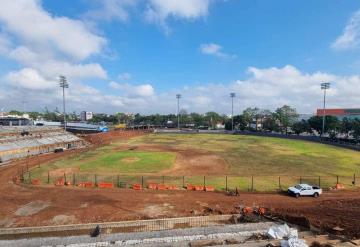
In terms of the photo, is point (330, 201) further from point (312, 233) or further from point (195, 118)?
point (195, 118)

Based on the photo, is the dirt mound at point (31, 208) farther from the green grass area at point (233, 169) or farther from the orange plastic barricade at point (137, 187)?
the green grass area at point (233, 169)

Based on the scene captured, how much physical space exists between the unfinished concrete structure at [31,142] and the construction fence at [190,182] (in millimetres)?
19717

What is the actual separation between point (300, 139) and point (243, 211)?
83075mm

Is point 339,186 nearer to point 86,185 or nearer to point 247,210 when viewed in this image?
point 247,210

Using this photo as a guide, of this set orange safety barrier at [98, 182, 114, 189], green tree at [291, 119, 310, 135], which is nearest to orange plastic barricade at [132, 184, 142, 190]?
orange safety barrier at [98, 182, 114, 189]

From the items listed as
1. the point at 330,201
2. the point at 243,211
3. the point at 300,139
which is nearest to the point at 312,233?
the point at 243,211

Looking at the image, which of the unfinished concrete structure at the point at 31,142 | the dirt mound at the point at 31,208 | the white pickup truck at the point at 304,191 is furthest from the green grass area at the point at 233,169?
the unfinished concrete structure at the point at 31,142

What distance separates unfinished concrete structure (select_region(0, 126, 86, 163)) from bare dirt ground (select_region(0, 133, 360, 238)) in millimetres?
26158

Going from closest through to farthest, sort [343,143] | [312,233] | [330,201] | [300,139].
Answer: [312,233], [330,201], [343,143], [300,139]

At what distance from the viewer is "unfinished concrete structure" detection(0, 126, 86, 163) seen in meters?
59.2

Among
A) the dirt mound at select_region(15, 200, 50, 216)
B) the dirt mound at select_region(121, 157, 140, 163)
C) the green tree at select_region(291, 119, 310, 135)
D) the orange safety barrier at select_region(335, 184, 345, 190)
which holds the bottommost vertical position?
the dirt mound at select_region(15, 200, 50, 216)

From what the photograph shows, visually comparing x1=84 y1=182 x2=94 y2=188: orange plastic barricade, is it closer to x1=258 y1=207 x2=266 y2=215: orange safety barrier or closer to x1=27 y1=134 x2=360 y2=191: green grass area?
x1=27 y1=134 x2=360 y2=191: green grass area

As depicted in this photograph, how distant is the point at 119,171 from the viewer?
45469mm

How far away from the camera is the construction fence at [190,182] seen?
35.8 m
